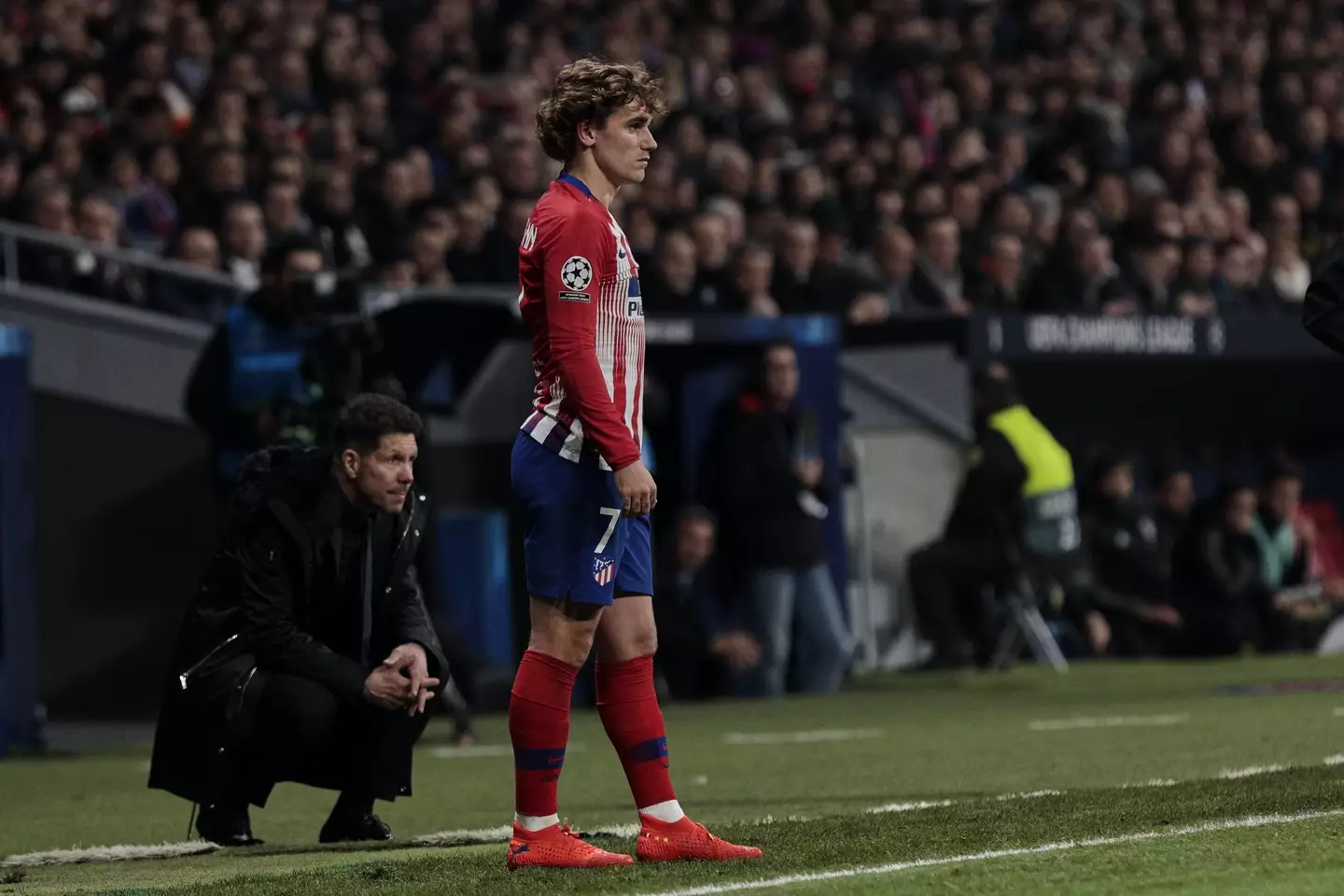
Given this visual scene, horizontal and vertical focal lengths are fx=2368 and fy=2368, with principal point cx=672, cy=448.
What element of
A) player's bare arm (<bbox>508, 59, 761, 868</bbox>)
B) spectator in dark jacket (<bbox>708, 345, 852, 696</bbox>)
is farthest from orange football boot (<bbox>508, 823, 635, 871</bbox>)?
spectator in dark jacket (<bbox>708, 345, 852, 696</bbox>)

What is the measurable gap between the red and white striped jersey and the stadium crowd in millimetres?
7637

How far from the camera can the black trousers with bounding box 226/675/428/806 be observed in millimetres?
6777

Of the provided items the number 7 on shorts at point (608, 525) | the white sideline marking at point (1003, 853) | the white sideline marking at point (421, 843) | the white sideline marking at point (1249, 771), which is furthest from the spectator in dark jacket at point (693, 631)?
the number 7 on shorts at point (608, 525)

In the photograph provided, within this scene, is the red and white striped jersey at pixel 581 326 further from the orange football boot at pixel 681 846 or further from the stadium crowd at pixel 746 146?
the stadium crowd at pixel 746 146

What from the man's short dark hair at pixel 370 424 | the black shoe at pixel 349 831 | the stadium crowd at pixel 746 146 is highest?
the stadium crowd at pixel 746 146

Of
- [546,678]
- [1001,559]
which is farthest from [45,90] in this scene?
[546,678]

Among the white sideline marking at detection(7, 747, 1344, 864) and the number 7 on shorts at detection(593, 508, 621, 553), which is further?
the white sideline marking at detection(7, 747, 1344, 864)

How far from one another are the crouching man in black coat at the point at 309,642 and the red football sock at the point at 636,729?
4.26 ft

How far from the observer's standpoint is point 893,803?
24.5 ft

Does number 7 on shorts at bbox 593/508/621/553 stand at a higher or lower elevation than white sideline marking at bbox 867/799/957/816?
higher

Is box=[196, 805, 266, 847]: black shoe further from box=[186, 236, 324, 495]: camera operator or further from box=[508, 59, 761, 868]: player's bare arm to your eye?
box=[186, 236, 324, 495]: camera operator

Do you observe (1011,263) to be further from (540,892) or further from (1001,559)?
(540,892)

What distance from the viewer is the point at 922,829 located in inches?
233

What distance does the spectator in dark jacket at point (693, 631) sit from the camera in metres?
13.0
